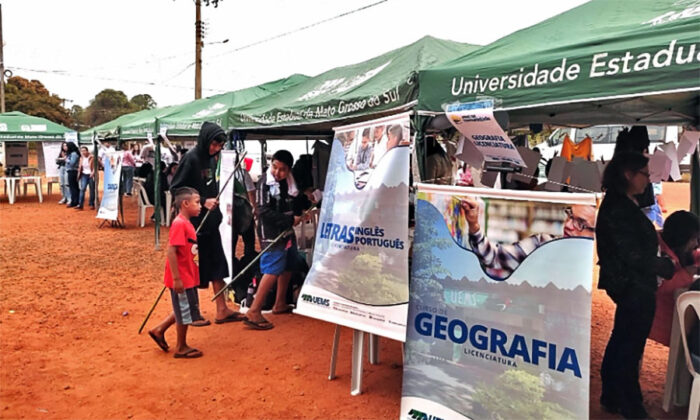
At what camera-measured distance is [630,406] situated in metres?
3.46

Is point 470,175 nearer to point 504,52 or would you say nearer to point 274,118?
point 504,52

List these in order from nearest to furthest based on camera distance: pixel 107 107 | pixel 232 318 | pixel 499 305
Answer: pixel 499 305 < pixel 232 318 < pixel 107 107

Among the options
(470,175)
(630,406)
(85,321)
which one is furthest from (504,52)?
(85,321)

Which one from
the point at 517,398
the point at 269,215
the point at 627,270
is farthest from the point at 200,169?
A: the point at 627,270

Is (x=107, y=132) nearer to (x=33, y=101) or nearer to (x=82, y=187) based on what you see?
(x=82, y=187)

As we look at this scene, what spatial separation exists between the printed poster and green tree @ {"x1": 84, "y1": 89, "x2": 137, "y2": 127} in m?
61.0

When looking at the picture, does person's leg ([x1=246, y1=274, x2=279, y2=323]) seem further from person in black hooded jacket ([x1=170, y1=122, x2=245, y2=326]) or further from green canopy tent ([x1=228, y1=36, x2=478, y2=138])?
green canopy tent ([x1=228, y1=36, x2=478, y2=138])

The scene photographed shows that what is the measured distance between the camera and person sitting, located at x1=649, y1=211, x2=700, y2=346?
3454 mm

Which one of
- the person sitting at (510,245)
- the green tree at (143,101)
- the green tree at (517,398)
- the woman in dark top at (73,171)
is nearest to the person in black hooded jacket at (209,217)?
the person sitting at (510,245)

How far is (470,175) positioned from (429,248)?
132 cm

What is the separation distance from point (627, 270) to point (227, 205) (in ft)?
13.1

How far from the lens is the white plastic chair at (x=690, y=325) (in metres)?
3.00

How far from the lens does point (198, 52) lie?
20312 millimetres

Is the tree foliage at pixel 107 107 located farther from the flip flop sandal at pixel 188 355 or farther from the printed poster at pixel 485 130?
the printed poster at pixel 485 130
